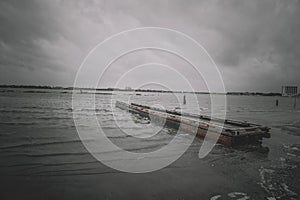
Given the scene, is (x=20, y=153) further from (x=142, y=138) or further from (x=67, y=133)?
(x=142, y=138)

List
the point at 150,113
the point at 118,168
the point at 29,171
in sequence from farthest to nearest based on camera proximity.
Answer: the point at 150,113
the point at 118,168
the point at 29,171

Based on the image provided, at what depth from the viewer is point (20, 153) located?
7727 mm

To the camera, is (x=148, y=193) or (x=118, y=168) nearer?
(x=148, y=193)

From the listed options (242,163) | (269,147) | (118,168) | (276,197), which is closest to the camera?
(276,197)

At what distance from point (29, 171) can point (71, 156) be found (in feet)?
5.83

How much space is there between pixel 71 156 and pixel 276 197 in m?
7.41

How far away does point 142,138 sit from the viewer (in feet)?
37.3

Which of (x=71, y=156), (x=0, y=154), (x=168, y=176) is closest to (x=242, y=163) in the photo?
(x=168, y=176)

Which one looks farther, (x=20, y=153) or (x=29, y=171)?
(x=20, y=153)

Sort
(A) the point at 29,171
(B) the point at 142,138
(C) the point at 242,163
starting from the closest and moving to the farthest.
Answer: (A) the point at 29,171
(C) the point at 242,163
(B) the point at 142,138

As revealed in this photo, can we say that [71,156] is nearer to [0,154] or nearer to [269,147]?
[0,154]

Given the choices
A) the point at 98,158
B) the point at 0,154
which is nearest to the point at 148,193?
the point at 98,158

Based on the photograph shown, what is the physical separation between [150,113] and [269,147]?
38.8 feet

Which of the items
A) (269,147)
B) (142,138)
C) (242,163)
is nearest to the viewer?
(242,163)
